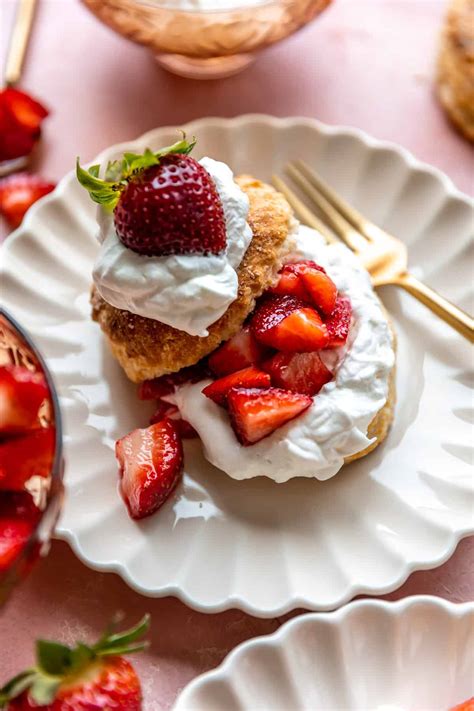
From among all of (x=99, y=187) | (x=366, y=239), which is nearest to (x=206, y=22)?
(x=366, y=239)

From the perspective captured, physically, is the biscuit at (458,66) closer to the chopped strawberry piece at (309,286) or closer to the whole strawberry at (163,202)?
the chopped strawberry piece at (309,286)

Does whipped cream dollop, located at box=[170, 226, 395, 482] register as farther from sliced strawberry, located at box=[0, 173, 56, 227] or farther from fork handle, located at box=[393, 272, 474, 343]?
sliced strawberry, located at box=[0, 173, 56, 227]

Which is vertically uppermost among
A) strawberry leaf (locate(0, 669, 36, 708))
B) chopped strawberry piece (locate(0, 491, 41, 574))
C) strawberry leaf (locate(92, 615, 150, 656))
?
chopped strawberry piece (locate(0, 491, 41, 574))

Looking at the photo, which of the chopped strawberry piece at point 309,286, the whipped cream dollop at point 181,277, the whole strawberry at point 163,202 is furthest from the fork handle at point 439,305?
the whole strawberry at point 163,202

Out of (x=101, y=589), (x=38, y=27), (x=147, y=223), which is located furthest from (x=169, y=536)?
(x=38, y=27)

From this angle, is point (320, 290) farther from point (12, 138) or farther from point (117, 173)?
point (12, 138)

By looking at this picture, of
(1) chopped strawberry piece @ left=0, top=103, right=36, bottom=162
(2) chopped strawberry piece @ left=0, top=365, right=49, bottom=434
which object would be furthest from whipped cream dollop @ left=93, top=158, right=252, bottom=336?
(1) chopped strawberry piece @ left=0, top=103, right=36, bottom=162
